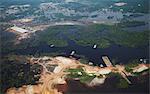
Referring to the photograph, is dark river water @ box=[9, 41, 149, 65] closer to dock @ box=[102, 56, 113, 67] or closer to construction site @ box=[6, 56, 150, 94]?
dock @ box=[102, 56, 113, 67]

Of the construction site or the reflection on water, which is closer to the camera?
the reflection on water

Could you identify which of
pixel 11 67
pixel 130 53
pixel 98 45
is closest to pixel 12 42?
pixel 11 67

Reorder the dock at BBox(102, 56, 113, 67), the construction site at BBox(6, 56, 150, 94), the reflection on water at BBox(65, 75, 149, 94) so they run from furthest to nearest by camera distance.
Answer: the dock at BBox(102, 56, 113, 67), the construction site at BBox(6, 56, 150, 94), the reflection on water at BBox(65, 75, 149, 94)

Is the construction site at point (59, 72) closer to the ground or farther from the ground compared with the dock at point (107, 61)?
closer to the ground

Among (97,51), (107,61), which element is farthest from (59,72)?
(97,51)

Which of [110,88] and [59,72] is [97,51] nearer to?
[59,72]

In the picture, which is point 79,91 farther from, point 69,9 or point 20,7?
point 20,7

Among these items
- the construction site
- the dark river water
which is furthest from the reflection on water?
the dark river water

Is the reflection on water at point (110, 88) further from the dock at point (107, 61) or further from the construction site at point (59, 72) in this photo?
the dock at point (107, 61)

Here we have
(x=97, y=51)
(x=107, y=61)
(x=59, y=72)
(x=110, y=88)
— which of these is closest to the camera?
(x=110, y=88)

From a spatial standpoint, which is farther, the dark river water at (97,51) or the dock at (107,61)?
the dark river water at (97,51)

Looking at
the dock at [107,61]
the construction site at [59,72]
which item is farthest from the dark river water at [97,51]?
the construction site at [59,72]

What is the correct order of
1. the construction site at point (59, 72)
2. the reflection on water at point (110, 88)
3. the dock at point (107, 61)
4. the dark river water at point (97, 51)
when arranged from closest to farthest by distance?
the reflection on water at point (110, 88) < the construction site at point (59, 72) < the dock at point (107, 61) < the dark river water at point (97, 51)
